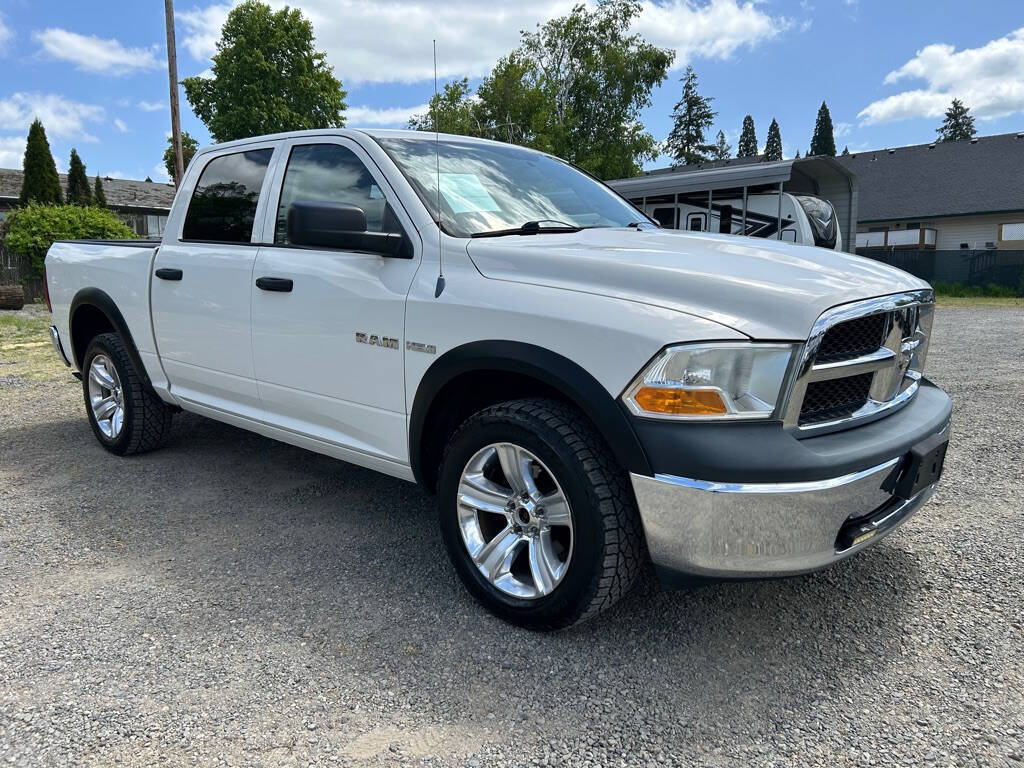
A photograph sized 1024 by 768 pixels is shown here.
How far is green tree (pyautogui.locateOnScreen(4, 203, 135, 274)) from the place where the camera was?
17531mm

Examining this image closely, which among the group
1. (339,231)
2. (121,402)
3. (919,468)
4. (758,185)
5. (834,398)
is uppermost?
(758,185)

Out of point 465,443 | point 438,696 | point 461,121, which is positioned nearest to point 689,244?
point 465,443

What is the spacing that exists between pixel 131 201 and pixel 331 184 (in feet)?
139

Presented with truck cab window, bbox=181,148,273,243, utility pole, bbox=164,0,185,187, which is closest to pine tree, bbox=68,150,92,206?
utility pole, bbox=164,0,185,187

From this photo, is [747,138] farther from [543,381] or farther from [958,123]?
[543,381]

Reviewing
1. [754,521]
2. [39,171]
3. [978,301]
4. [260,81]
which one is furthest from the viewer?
[260,81]

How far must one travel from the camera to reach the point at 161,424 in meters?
5.00

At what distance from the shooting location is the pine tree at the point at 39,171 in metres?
29.5

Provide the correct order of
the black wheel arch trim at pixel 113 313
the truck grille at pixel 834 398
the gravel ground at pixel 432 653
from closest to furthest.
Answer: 1. the gravel ground at pixel 432 653
2. the truck grille at pixel 834 398
3. the black wheel arch trim at pixel 113 313

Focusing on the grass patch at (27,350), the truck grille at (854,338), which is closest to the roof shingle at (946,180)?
the grass patch at (27,350)

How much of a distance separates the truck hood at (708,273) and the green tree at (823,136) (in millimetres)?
76888

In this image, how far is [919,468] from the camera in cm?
262

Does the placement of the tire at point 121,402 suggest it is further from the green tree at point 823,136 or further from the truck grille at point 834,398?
the green tree at point 823,136

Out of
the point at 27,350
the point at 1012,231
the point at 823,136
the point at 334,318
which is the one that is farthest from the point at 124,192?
the point at 823,136
